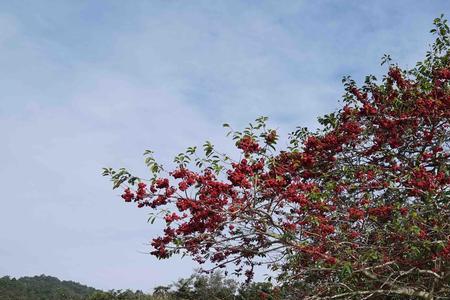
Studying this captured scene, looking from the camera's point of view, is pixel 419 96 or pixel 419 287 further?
pixel 419 96

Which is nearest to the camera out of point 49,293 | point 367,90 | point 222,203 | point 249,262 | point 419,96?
point 222,203

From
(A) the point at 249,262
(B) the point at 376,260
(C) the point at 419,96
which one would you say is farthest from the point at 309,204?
(C) the point at 419,96

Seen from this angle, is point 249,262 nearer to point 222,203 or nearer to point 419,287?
point 222,203

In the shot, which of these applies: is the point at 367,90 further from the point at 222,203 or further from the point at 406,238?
the point at 222,203

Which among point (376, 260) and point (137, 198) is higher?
point (137, 198)

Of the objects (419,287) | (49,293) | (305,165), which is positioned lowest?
(419,287)

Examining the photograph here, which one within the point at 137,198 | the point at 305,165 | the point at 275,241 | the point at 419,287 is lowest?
the point at 419,287

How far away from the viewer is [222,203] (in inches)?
247

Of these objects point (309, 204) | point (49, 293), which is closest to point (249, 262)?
point (309, 204)

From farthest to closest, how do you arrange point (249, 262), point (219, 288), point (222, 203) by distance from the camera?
point (219, 288) → point (249, 262) → point (222, 203)

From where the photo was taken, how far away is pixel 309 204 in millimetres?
6582

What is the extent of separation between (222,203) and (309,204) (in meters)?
1.14

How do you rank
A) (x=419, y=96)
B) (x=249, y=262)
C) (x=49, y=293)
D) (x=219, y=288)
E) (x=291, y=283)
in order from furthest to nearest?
(x=49, y=293) → (x=219, y=288) → (x=419, y=96) → (x=249, y=262) → (x=291, y=283)

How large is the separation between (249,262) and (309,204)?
1533 mm
